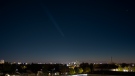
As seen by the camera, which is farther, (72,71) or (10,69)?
(10,69)

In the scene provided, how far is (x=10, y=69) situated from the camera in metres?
44.9

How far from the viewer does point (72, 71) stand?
3603cm

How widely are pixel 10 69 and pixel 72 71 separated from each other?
1589cm
